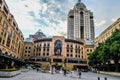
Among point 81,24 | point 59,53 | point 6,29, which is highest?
point 81,24

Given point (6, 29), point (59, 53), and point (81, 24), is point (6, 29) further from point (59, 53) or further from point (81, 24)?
point (81, 24)

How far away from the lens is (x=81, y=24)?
5758 inches

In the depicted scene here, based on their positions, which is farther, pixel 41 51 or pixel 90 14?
pixel 90 14

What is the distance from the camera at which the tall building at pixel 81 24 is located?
143125mm

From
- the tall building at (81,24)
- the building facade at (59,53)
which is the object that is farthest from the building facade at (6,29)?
the tall building at (81,24)

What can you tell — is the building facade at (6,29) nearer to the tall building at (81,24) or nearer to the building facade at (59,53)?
the building facade at (59,53)

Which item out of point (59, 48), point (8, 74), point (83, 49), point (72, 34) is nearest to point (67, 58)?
point (59, 48)

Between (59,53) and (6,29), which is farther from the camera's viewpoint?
(59,53)

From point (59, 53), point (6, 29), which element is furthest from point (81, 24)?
point (6, 29)

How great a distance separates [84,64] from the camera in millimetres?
78562

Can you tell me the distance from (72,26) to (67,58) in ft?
264

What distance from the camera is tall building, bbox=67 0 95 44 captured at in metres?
143

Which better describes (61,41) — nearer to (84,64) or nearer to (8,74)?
(84,64)

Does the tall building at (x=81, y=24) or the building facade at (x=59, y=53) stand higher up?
the tall building at (x=81, y=24)
